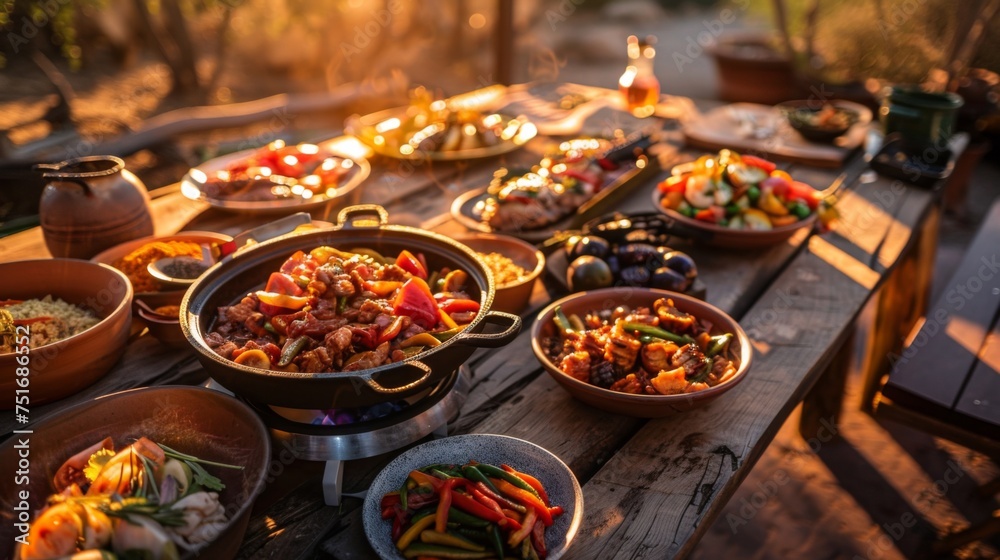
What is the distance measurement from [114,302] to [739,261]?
2786 millimetres

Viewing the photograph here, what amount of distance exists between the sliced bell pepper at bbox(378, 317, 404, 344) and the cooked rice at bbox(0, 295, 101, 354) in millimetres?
1151

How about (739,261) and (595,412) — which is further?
(739,261)

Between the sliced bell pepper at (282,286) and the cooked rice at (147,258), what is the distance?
0.73m

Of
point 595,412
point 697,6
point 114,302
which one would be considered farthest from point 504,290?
point 697,6

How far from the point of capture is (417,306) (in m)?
2.02

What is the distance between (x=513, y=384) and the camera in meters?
2.46

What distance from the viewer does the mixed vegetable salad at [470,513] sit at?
1.62m

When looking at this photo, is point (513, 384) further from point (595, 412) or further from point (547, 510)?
point (547, 510)

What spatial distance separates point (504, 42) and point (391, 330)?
5.25 meters

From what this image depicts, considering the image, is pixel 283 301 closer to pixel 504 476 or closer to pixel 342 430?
pixel 342 430

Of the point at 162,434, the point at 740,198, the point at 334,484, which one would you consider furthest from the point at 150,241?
the point at 740,198

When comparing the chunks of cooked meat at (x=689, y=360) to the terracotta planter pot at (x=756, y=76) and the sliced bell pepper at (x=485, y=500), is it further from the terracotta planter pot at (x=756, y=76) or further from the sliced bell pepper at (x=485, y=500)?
the terracotta planter pot at (x=756, y=76)

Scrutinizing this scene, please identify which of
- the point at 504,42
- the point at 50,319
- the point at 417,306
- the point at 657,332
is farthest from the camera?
the point at 504,42

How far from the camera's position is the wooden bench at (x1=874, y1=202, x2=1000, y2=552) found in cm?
302
